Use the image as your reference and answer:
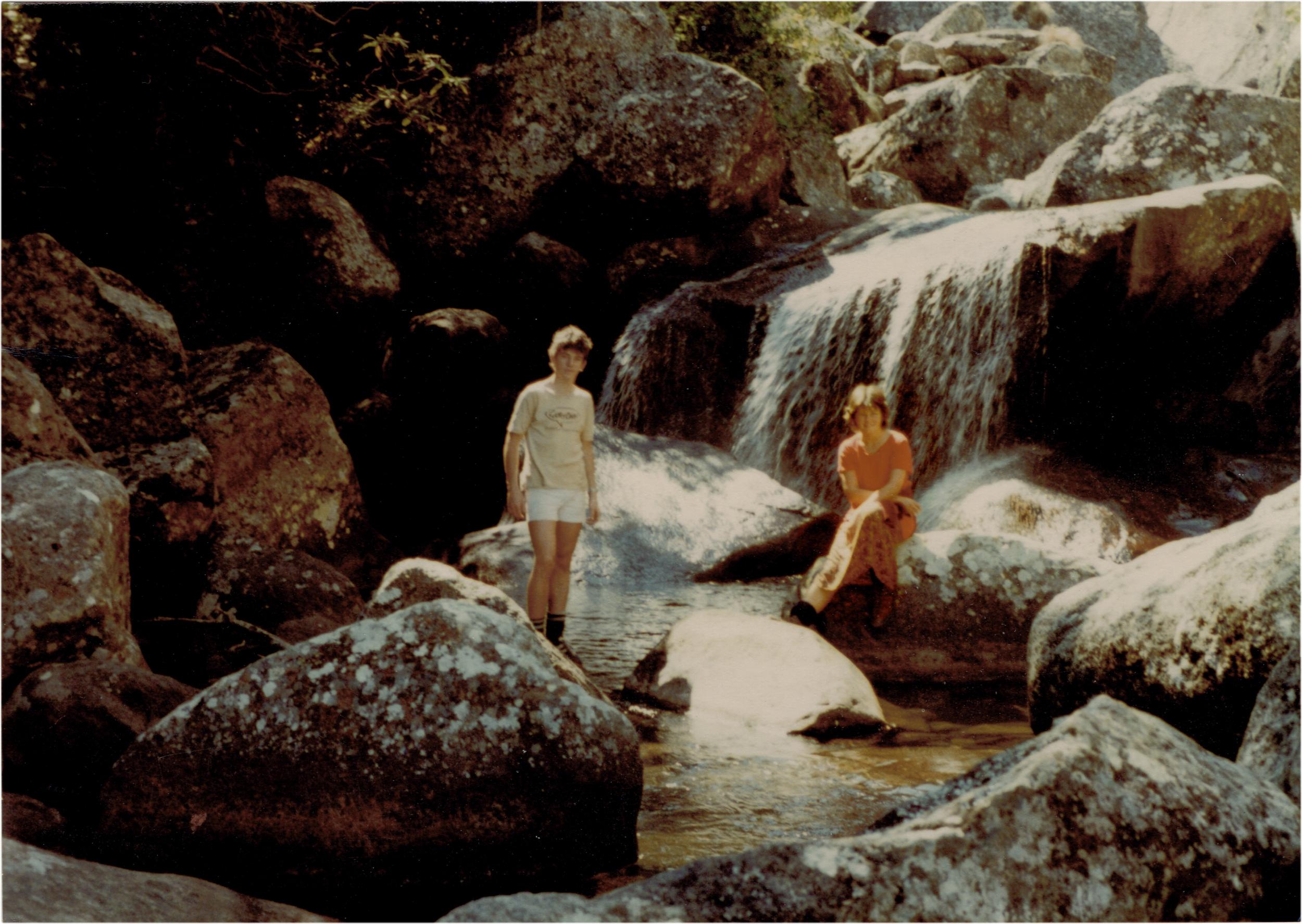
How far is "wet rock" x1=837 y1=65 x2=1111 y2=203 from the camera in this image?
782 inches

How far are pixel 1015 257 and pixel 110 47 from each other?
28.6ft

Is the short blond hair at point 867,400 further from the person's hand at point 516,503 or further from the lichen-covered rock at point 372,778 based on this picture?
the lichen-covered rock at point 372,778

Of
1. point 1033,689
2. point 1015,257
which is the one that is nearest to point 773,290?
point 1015,257

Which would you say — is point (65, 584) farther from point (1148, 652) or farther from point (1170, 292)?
point (1170, 292)

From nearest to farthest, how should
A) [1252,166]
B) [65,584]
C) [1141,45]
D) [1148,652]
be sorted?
1. [1148,652]
2. [65,584]
3. [1252,166]
4. [1141,45]

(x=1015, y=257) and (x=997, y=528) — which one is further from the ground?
(x=1015, y=257)

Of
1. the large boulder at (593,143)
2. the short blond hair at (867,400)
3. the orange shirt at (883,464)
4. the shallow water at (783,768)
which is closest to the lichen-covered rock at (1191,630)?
the shallow water at (783,768)

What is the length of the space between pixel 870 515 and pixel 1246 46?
2183 centimetres

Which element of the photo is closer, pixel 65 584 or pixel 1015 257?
pixel 65 584

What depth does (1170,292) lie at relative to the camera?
10.5 meters

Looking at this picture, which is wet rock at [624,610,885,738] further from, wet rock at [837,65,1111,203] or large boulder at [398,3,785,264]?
wet rock at [837,65,1111,203]

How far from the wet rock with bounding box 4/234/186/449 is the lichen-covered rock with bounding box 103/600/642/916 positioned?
15.3 feet

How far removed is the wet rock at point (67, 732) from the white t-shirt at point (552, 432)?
2.64m

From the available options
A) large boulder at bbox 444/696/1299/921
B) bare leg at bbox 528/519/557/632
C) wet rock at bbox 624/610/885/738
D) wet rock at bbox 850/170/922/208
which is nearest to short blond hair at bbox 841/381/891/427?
wet rock at bbox 624/610/885/738
